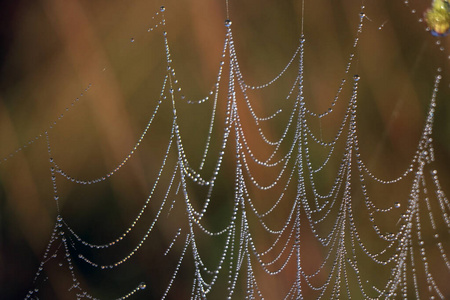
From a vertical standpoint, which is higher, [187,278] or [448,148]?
[448,148]

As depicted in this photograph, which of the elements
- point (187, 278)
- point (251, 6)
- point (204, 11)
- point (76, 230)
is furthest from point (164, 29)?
point (187, 278)

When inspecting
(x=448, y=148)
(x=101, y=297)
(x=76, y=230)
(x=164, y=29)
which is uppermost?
(x=164, y=29)

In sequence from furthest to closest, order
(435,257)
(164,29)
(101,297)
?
(435,257), (101,297), (164,29)

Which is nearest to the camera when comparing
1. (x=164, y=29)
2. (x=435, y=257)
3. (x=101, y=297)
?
(x=164, y=29)

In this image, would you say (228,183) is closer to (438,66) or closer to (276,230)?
(276,230)

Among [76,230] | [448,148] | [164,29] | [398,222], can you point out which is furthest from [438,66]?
[76,230]

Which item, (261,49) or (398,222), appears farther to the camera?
(398,222)

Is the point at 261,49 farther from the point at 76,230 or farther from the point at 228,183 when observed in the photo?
the point at 76,230
